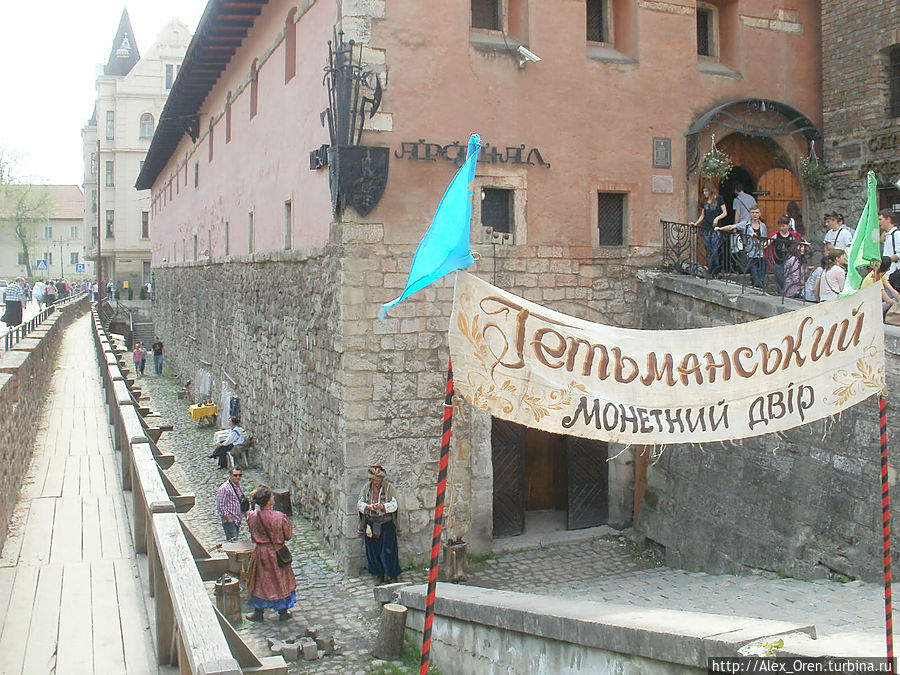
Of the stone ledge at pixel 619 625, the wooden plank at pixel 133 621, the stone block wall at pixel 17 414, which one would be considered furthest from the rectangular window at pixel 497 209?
the wooden plank at pixel 133 621

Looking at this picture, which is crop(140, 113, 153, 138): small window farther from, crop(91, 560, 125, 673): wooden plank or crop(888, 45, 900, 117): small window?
crop(91, 560, 125, 673): wooden plank

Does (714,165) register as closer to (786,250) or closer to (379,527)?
(786,250)

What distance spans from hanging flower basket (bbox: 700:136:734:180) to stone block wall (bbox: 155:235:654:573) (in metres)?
1.46

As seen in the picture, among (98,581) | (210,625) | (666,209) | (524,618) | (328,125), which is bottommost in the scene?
(524,618)

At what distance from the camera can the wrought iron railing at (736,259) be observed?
11.0 metres

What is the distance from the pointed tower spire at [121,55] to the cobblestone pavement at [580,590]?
55.0m

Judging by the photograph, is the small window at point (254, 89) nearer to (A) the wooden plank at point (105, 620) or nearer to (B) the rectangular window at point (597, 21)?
(B) the rectangular window at point (597, 21)

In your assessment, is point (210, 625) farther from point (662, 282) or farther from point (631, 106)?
point (631, 106)

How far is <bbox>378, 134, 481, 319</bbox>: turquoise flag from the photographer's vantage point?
529 cm

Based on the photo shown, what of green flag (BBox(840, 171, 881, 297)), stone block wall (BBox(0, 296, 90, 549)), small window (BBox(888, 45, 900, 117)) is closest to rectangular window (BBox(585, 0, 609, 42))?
small window (BBox(888, 45, 900, 117))

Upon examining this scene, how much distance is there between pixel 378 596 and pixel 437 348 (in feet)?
10.3

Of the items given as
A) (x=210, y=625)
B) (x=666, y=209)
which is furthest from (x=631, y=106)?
(x=210, y=625)

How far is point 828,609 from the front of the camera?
7.14m

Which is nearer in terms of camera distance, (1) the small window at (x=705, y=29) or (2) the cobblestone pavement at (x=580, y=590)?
(2) the cobblestone pavement at (x=580, y=590)
